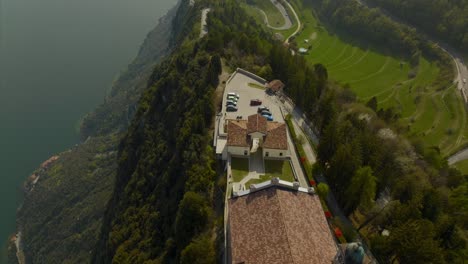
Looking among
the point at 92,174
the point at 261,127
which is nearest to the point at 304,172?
the point at 261,127

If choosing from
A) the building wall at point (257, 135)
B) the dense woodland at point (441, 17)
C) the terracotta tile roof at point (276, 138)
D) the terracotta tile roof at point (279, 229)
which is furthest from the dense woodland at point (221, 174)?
the dense woodland at point (441, 17)

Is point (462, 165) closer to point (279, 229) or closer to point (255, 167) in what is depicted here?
point (255, 167)

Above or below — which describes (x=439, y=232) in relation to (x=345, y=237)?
above

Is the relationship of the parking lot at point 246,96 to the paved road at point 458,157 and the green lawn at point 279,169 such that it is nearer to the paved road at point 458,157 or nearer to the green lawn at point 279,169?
the green lawn at point 279,169

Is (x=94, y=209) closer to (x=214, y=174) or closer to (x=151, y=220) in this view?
(x=151, y=220)

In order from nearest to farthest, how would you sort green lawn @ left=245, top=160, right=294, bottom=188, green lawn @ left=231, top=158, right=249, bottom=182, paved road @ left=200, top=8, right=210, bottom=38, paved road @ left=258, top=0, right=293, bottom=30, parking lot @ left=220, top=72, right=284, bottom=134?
green lawn @ left=245, top=160, right=294, bottom=188
green lawn @ left=231, top=158, right=249, bottom=182
parking lot @ left=220, top=72, right=284, bottom=134
paved road @ left=200, top=8, right=210, bottom=38
paved road @ left=258, top=0, right=293, bottom=30

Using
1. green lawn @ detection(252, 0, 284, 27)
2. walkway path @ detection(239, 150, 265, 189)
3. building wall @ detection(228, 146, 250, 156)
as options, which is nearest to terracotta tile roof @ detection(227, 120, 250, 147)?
building wall @ detection(228, 146, 250, 156)

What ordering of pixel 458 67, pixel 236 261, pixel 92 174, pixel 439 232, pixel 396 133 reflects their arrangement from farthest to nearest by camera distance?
1. pixel 92 174
2. pixel 458 67
3. pixel 396 133
4. pixel 439 232
5. pixel 236 261

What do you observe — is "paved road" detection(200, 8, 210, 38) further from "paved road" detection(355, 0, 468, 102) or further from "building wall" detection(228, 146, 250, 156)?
"paved road" detection(355, 0, 468, 102)
